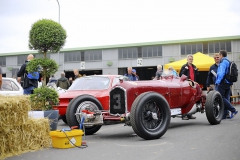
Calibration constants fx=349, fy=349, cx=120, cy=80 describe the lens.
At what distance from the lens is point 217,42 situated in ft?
111

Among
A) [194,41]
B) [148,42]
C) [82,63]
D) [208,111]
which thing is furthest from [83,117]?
[82,63]

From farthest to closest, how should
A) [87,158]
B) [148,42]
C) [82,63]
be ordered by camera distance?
[82,63], [148,42], [87,158]

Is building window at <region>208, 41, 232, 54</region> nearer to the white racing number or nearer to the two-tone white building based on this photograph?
the two-tone white building

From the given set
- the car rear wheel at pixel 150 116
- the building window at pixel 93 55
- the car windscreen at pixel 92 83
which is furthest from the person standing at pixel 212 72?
the building window at pixel 93 55

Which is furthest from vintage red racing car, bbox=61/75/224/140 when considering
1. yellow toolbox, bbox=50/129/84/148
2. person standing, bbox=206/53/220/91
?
person standing, bbox=206/53/220/91

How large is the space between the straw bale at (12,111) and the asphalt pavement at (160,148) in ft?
1.91

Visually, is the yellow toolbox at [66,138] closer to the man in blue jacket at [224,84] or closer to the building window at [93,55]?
the man in blue jacket at [224,84]

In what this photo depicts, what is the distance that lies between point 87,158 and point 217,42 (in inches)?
1189

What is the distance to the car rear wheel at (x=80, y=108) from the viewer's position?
818cm

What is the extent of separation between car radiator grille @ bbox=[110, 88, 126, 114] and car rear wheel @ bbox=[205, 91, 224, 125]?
8.62 ft

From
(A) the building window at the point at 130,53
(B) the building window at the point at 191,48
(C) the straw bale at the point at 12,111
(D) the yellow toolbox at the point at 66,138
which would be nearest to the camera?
(C) the straw bale at the point at 12,111

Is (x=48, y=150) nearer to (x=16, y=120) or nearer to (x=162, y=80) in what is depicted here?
(x=16, y=120)

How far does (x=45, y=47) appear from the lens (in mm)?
8648

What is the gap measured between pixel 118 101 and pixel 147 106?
0.83 meters
